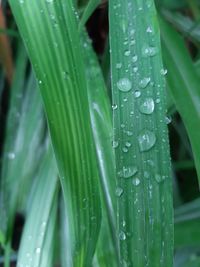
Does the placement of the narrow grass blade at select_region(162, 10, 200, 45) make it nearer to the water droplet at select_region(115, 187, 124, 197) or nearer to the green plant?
the green plant

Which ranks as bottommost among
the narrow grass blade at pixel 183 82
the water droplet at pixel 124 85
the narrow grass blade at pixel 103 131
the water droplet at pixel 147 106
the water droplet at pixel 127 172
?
the narrow grass blade at pixel 103 131

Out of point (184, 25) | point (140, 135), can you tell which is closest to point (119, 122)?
point (140, 135)

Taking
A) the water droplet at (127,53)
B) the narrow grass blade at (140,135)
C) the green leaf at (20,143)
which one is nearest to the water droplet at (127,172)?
the narrow grass blade at (140,135)

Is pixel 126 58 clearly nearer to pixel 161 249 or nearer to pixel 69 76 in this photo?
pixel 69 76

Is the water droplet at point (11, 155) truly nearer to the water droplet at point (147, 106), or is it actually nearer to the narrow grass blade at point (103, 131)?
the narrow grass blade at point (103, 131)

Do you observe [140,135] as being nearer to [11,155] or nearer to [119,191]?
[119,191]

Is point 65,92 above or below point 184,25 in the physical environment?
above

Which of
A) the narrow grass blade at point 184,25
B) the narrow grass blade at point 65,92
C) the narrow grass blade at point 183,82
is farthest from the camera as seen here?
the narrow grass blade at point 184,25
